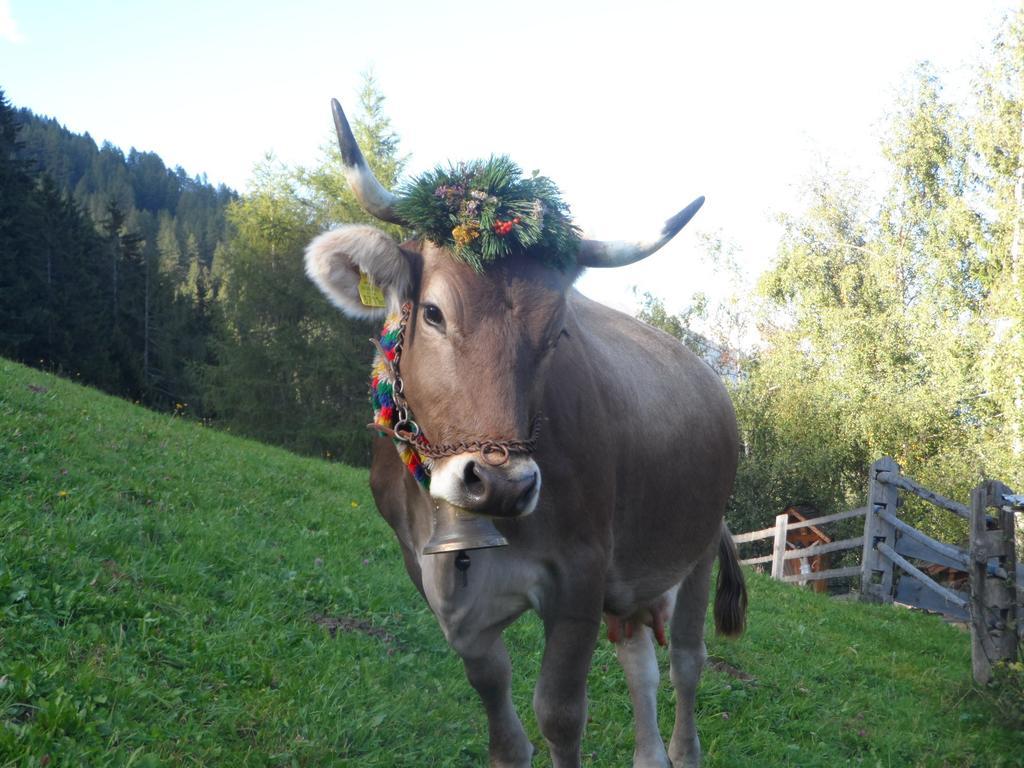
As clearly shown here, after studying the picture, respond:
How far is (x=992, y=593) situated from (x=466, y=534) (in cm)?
703

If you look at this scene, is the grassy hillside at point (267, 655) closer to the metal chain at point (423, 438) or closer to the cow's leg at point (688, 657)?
the cow's leg at point (688, 657)

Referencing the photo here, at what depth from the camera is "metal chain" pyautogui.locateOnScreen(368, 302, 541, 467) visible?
2520 mm

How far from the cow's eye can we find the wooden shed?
13616mm

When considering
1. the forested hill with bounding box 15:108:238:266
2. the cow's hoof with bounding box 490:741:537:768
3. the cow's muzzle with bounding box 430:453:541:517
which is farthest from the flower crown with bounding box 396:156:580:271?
the forested hill with bounding box 15:108:238:266

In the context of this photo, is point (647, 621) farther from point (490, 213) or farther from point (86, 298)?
point (86, 298)

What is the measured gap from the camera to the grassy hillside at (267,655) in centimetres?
346

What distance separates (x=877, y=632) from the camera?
405 inches

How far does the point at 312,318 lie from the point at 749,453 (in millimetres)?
14412

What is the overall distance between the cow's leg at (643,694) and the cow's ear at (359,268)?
273 centimetres

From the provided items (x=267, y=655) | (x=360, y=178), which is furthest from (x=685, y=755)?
(x=360, y=178)

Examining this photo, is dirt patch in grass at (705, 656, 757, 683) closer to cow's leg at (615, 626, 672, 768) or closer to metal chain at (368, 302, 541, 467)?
cow's leg at (615, 626, 672, 768)

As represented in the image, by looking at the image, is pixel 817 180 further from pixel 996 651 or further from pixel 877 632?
pixel 996 651

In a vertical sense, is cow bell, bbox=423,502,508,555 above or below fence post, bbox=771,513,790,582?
above

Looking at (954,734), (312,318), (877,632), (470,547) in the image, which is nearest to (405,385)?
(470,547)
